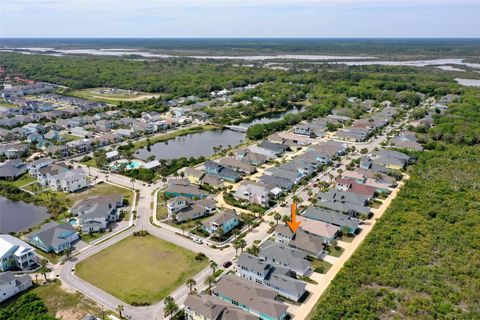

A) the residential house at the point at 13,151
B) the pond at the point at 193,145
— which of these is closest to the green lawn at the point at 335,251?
the pond at the point at 193,145

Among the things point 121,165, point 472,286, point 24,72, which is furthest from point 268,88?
point 24,72

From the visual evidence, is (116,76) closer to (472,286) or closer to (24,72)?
(24,72)

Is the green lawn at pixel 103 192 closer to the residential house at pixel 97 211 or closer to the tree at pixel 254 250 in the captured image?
the residential house at pixel 97 211

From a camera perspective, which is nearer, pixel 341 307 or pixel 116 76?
pixel 341 307

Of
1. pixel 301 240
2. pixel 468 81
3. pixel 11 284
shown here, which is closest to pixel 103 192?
pixel 11 284

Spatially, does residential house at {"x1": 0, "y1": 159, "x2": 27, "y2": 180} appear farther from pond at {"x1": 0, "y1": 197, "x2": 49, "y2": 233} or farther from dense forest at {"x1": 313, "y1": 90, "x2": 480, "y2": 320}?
dense forest at {"x1": 313, "y1": 90, "x2": 480, "y2": 320}

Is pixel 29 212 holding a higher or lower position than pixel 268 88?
lower
